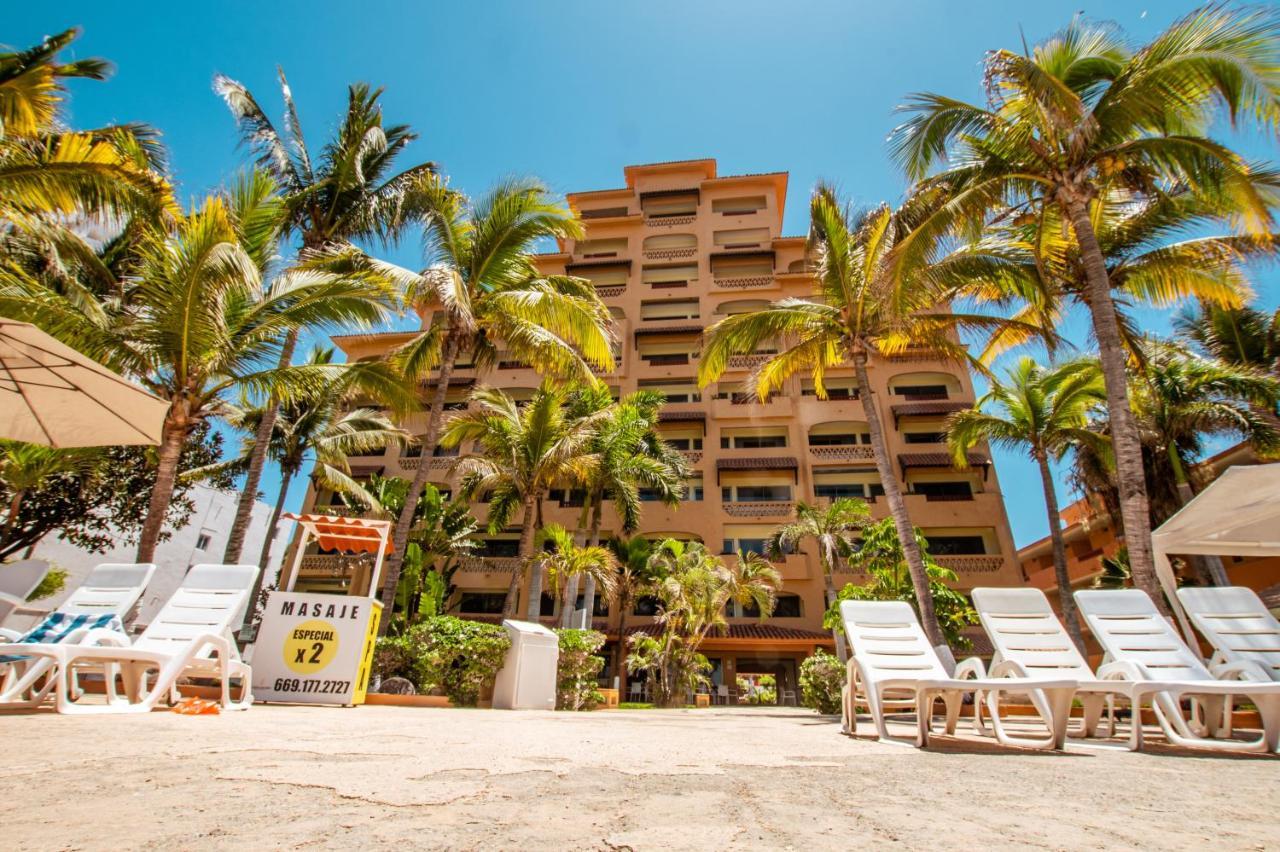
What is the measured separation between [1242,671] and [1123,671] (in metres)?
0.87

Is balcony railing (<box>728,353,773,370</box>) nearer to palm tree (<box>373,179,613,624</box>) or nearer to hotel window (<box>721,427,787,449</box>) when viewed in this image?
hotel window (<box>721,427,787,449</box>)

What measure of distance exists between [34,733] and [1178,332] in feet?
75.7

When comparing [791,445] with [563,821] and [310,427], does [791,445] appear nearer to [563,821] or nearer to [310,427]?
[310,427]

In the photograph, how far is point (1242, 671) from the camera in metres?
4.64

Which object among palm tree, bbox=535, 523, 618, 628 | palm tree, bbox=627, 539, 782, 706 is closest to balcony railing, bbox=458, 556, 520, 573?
palm tree, bbox=627, 539, 782, 706

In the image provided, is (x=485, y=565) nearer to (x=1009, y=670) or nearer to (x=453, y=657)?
(x=453, y=657)

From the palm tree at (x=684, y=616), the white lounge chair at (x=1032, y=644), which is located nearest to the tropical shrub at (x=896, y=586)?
the palm tree at (x=684, y=616)

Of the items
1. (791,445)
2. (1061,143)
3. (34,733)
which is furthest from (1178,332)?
(34,733)

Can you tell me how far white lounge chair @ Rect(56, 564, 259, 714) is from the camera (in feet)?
13.6

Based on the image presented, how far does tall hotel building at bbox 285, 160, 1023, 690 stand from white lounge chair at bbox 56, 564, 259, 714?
18.6 metres

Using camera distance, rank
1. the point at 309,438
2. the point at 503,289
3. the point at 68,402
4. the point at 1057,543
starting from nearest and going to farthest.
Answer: the point at 68,402, the point at 503,289, the point at 1057,543, the point at 309,438

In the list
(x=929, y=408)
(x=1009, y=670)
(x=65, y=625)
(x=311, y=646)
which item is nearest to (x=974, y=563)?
(x=929, y=408)

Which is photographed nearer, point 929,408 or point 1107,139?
point 1107,139

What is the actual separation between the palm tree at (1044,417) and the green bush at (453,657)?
14.6m
